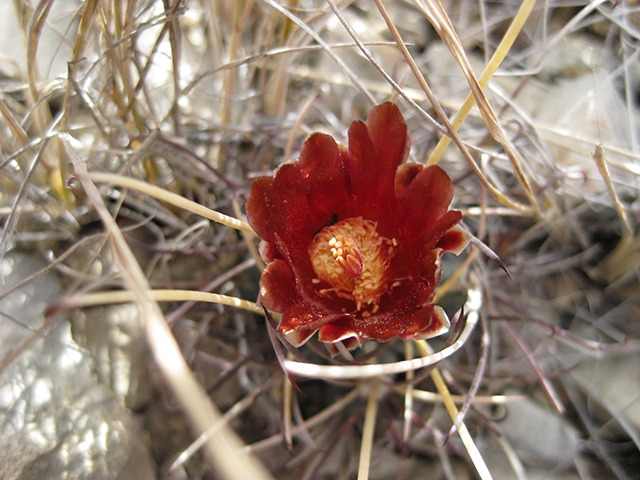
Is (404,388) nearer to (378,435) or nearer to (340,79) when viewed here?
(378,435)

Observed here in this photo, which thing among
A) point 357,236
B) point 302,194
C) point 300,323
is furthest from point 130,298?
point 357,236

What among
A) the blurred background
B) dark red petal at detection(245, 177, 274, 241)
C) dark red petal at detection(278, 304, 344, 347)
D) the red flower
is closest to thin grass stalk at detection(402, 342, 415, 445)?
the blurred background

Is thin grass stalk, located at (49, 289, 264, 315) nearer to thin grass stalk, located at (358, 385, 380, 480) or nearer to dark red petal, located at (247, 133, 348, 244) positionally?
dark red petal, located at (247, 133, 348, 244)

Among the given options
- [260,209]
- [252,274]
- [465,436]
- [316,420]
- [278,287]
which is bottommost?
[316,420]

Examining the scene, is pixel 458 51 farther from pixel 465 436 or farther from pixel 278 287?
pixel 465 436

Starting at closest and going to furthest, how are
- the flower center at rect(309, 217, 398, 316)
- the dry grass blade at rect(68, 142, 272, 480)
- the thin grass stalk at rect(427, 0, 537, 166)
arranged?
the dry grass blade at rect(68, 142, 272, 480) < the thin grass stalk at rect(427, 0, 537, 166) < the flower center at rect(309, 217, 398, 316)

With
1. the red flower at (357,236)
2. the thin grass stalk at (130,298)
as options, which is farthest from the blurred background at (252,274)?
the thin grass stalk at (130,298)

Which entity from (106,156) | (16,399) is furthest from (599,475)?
(106,156)
